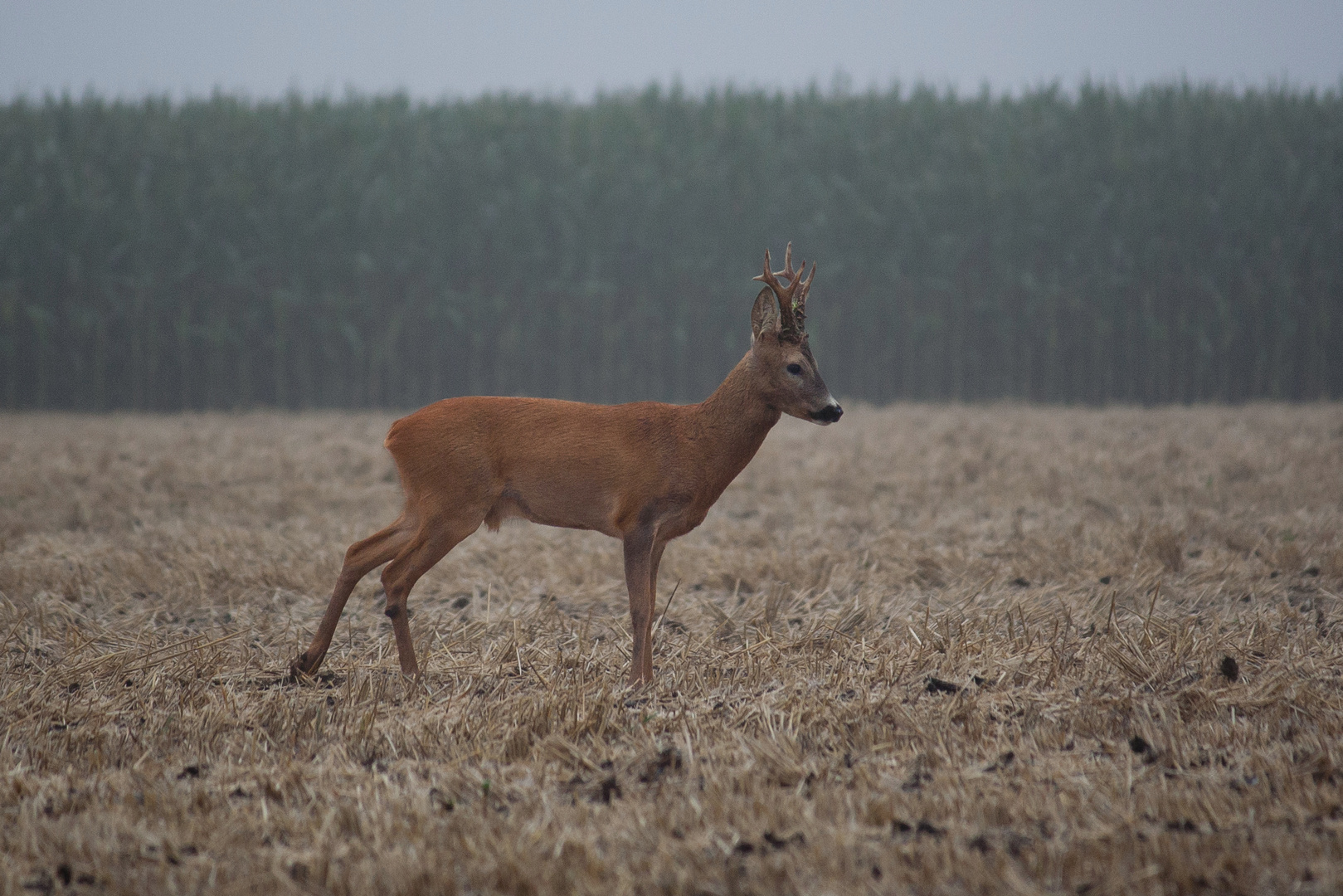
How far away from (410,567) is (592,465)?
0.86m

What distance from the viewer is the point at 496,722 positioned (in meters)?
3.60

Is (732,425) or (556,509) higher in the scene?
(732,425)

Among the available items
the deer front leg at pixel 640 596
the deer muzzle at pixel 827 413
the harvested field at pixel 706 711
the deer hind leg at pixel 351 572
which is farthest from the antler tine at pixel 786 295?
the deer hind leg at pixel 351 572

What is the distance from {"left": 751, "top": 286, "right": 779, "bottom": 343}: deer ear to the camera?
13.8ft

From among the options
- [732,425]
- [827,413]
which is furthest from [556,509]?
[827,413]

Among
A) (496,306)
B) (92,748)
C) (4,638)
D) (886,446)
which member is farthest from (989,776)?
(496,306)

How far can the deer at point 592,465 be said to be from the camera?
4.17 meters

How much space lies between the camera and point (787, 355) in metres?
4.22

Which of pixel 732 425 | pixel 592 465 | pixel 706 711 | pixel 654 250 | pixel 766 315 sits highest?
pixel 654 250

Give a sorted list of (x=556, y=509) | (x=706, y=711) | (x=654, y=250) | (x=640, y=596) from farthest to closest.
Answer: (x=654, y=250) < (x=556, y=509) < (x=640, y=596) < (x=706, y=711)

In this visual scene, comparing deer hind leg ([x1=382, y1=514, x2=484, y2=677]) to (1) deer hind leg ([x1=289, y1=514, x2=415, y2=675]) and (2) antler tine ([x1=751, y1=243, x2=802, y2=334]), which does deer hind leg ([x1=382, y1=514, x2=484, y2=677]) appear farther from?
(2) antler tine ([x1=751, y1=243, x2=802, y2=334])

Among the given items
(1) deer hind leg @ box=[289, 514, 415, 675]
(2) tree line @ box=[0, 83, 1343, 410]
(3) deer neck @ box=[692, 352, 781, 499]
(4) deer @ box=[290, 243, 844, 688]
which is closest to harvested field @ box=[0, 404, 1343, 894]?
(1) deer hind leg @ box=[289, 514, 415, 675]

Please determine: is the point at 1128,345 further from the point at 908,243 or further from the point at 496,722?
the point at 496,722

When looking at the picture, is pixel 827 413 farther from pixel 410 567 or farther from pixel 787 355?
pixel 410 567
